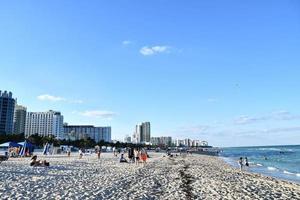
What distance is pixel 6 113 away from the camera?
14512 centimetres

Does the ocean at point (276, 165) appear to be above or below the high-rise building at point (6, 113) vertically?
below

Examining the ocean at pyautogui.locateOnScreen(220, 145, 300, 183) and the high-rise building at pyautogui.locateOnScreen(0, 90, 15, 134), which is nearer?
the ocean at pyautogui.locateOnScreen(220, 145, 300, 183)

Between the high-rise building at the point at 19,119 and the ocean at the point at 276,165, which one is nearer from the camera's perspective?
the ocean at the point at 276,165

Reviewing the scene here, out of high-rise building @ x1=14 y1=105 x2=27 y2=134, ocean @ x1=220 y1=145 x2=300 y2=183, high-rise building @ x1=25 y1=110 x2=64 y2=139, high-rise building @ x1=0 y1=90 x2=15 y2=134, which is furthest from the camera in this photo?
high-rise building @ x1=25 y1=110 x2=64 y2=139

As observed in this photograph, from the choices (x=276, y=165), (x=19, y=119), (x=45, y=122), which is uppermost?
(x=45, y=122)

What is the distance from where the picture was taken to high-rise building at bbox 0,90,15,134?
144000 mm

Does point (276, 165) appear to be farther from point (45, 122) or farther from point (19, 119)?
point (45, 122)

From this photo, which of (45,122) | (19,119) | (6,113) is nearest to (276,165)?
(6,113)

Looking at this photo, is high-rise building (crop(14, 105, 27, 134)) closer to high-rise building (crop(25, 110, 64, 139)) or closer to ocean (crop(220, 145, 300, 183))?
high-rise building (crop(25, 110, 64, 139))

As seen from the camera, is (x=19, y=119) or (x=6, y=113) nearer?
(x=6, y=113)

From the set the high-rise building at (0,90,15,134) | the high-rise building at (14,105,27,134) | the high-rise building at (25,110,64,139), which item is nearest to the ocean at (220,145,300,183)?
the high-rise building at (0,90,15,134)

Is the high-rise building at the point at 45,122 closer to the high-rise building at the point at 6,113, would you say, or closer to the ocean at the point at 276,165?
the high-rise building at the point at 6,113

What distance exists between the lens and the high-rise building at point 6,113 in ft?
472

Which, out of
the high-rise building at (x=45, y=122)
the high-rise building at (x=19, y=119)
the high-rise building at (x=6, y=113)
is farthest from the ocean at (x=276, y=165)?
the high-rise building at (x=45, y=122)
